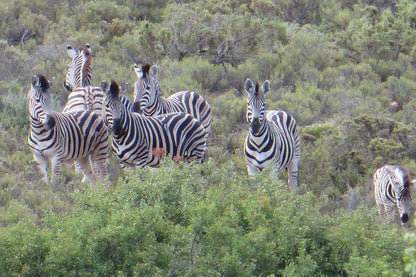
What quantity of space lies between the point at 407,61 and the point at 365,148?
264 inches

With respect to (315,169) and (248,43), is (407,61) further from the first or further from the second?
(315,169)

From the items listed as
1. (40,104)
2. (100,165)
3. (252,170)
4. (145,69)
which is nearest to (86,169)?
(100,165)

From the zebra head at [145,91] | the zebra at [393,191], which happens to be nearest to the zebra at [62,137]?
the zebra head at [145,91]

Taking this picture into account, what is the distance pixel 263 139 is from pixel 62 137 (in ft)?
10.5

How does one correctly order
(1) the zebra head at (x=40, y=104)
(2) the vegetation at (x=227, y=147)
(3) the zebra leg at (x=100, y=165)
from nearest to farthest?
(2) the vegetation at (x=227, y=147) < (1) the zebra head at (x=40, y=104) < (3) the zebra leg at (x=100, y=165)

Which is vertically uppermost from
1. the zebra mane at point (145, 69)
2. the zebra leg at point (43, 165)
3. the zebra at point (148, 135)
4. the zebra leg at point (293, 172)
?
the zebra mane at point (145, 69)

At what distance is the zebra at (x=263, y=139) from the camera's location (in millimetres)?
10906

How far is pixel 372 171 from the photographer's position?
12.5 metres

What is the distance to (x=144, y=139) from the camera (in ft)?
36.8

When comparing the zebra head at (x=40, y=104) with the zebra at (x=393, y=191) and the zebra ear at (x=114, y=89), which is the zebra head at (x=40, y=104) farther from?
the zebra at (x=393, y=191)

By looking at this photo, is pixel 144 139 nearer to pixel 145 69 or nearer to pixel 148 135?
pixel 148 135

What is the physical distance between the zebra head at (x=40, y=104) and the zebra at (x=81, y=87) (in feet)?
5.23

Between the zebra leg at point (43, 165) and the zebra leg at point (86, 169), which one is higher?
the zebra leg at point (43, 165)

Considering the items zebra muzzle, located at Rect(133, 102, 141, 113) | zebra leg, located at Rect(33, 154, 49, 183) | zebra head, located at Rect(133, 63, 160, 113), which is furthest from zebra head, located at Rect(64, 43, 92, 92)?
zebra leg, located at Rect(33, 154, 49, 183)
